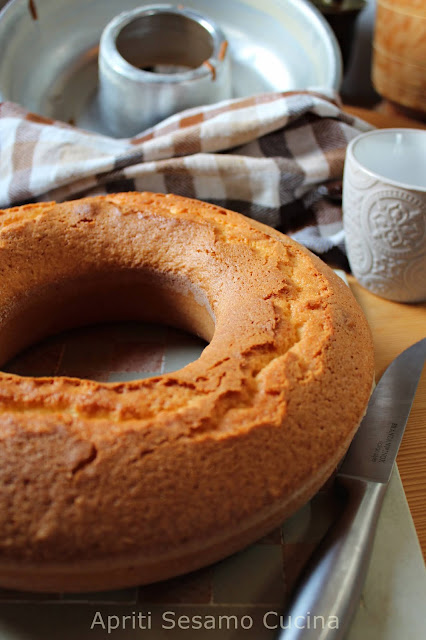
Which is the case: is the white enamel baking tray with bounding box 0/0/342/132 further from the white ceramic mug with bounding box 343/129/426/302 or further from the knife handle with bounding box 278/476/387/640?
the knife handle with bounding box 278/476/387/640

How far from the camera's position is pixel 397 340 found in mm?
988

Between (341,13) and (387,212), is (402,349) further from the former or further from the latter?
(341,13)

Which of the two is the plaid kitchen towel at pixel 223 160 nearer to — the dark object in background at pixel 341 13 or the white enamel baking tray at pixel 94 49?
the white enamel baking tray at pixel 94 49

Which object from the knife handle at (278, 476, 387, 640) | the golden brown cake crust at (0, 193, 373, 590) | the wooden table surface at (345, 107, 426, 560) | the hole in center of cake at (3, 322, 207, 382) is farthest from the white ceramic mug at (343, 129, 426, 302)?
the knife handle at (278, 476, 387, 640)

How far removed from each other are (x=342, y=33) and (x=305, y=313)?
1401 mm

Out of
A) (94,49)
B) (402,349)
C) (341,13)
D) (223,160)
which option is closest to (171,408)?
(402,349)

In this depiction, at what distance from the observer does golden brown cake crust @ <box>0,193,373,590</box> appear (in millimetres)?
546

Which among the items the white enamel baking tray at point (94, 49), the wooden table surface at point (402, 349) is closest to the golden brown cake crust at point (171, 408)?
the wooden table surface at point (402, 349)

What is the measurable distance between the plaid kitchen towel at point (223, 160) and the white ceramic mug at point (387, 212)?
118mm

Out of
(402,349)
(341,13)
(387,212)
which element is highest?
(341,13)

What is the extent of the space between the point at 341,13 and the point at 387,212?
1.08 meters

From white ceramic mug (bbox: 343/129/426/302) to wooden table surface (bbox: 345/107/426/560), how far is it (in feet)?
0.07

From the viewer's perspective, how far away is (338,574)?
1.93ft

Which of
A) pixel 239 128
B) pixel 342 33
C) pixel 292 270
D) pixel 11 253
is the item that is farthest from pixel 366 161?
pixel 342 33
